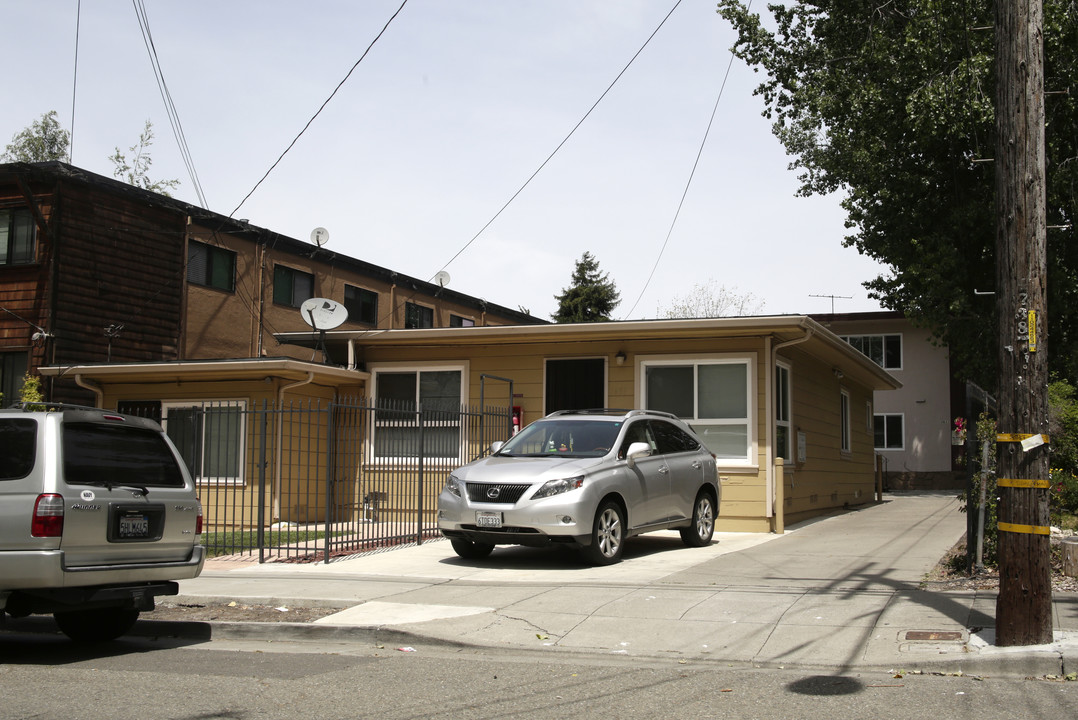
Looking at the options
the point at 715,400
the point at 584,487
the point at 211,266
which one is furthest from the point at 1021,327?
the point at 211,266

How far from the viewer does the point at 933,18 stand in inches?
803

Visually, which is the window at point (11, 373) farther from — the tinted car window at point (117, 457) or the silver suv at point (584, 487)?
the tinted car window at point (117, 457)

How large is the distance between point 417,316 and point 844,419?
13.9 meters

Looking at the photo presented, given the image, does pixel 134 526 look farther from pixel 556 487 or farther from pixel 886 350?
pixel 886 350

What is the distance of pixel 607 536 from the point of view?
11.1 m

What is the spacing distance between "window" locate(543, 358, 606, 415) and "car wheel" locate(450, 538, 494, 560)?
504 cm

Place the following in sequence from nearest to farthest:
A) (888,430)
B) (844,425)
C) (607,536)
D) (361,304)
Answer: (607,536), (844,425), (361,304), (888,430)

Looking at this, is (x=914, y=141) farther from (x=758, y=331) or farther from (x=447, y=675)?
(x=447, y=675)

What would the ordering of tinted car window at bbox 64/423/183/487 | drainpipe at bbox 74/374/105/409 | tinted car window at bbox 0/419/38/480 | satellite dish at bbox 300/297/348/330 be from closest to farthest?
tinted car window at bbox 0/419/38/480, tinted car window at bbox 64/423/183/487, satellite dish at bbox 300/297/348/330, drainpipe at bbox 74/374/105/409

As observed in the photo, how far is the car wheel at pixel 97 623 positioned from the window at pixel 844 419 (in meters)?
16.2

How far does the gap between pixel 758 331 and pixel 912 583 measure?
19.8ft

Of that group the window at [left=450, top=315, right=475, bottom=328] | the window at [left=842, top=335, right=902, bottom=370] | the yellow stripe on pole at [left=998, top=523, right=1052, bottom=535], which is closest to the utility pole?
the yellow stripe on pole at [left=998, top=523, right=1052, bottom=535]

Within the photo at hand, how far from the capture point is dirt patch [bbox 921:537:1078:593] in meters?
8.97

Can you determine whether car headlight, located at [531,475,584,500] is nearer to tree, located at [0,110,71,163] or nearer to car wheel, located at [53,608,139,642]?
car wheel, located at [53,608,139,642]
